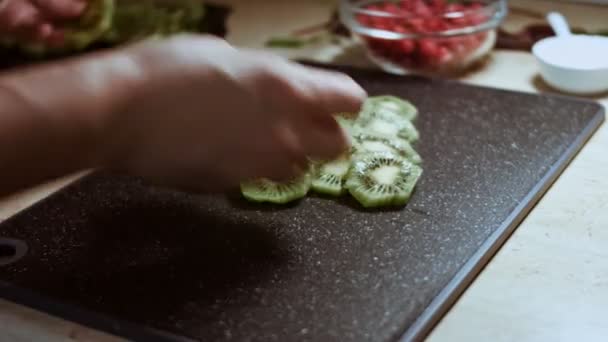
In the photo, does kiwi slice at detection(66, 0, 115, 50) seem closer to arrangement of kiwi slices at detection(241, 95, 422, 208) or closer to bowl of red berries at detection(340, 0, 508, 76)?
bowl of red berries at detection(340, 0, 508, 76)

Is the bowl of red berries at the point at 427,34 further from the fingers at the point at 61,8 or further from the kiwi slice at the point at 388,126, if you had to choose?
the fingers at the point at 61,8

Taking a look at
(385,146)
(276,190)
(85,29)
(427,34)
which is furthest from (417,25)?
(85,29)

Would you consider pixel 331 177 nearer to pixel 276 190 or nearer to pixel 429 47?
pixel 276 190

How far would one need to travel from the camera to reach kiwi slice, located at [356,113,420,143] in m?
1.03

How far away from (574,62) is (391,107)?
31 cm

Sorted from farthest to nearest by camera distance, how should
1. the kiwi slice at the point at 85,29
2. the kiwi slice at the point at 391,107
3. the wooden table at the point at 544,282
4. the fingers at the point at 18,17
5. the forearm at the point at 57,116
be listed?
the kiwi slice at the point at 85,29 → the fingers at the point at 18,17 → the kiwi slice at the point at 391,107 → the wooden table at the point at 544,282 → the forearm at the point at 57,116

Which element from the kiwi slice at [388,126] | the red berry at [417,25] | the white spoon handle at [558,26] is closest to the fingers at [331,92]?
the kiwi slice at [388,126]

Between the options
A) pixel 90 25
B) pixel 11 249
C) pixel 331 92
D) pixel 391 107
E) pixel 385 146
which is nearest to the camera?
pixel 331 92

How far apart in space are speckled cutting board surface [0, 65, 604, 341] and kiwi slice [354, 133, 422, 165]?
25 millimetres

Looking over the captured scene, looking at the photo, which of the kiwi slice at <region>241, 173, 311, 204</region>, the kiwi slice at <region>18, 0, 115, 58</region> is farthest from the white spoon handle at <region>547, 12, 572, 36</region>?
the kiwi slice at <region>18, 0, 115, 58</region>

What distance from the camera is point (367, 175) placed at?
916 mm

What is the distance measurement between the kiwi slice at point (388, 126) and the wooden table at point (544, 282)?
0.65 feet

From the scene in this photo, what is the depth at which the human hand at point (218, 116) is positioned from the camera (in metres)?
0.66

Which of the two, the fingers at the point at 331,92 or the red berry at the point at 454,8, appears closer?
the fingers at the point at 331,92
